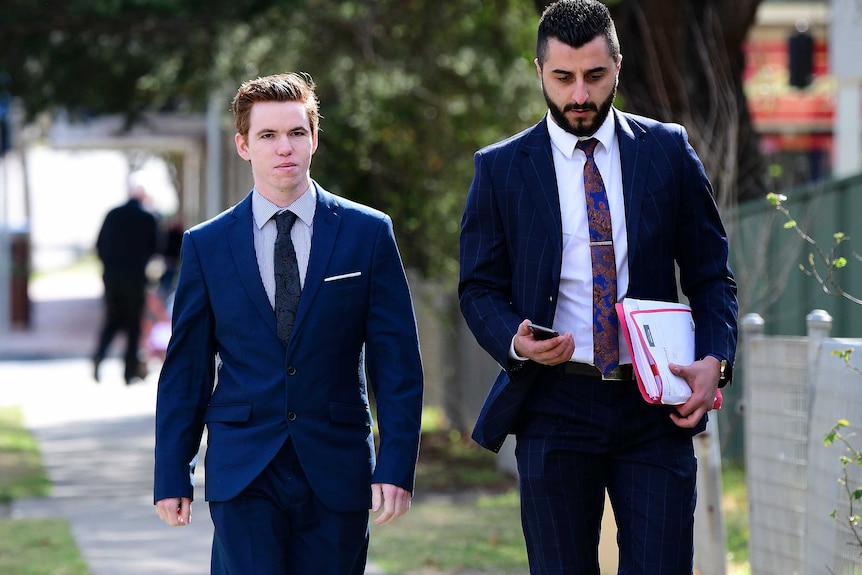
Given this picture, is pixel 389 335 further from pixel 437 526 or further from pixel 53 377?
pixel 53 377

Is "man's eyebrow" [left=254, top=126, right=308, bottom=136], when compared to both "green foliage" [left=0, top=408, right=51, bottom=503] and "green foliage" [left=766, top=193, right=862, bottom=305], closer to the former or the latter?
"green foliage" [left=766, top=193, right=862, bottom=305]

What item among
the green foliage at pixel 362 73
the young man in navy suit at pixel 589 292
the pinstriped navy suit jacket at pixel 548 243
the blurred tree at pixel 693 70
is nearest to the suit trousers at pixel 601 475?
the young man in navy suit at pixel 589 292

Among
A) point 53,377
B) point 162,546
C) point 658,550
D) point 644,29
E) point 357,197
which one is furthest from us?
point 53,377

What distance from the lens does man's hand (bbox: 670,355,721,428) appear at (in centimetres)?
395

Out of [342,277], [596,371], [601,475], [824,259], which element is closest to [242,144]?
[342,277]

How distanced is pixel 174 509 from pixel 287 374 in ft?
1.72

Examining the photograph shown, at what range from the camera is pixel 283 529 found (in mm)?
4223

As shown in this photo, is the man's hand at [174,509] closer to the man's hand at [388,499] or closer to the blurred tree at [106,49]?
the man's hand at [388,499]

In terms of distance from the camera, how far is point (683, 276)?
427cm

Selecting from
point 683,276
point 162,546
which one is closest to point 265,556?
point 683,276

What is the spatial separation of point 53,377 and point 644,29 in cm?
1181

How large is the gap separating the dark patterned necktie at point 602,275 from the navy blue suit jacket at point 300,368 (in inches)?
23.6

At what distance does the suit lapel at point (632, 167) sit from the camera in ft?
13.4

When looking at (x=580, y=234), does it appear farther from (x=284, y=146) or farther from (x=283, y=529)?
(x=283, y=529)
